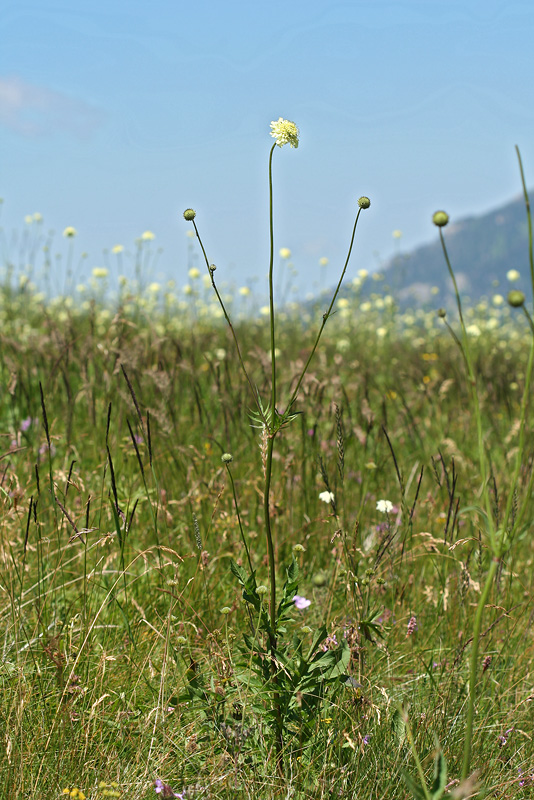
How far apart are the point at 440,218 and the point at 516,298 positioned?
0.80ft

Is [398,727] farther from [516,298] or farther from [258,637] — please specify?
[516,298]

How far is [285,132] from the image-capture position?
1.42 m

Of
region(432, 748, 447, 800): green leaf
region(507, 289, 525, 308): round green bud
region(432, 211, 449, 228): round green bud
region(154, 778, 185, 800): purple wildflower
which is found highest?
region(432, 211, 449, 228): round green bud

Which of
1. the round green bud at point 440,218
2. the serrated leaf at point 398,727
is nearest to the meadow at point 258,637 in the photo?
the serrated leaf at point 398,727

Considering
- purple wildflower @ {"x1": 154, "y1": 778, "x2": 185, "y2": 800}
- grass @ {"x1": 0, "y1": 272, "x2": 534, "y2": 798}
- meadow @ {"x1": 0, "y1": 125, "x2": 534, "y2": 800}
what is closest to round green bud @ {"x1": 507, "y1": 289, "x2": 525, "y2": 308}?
meadow @ {"x1": 0, "y1": 125, "x2": 534, "y2": 800}

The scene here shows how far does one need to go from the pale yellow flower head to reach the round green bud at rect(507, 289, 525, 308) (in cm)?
61

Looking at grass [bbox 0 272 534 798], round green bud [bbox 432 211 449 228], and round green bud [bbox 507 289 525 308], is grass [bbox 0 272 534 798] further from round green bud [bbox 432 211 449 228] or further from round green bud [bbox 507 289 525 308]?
round green bud [bbox 432 211 449 228]

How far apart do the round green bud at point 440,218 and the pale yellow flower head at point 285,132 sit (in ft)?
1.24

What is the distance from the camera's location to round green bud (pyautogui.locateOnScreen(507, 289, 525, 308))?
1006 mm

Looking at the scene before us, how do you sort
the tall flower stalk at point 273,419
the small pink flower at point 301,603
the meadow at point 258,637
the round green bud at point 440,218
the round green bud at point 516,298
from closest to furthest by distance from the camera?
the round green bud at point 516,298 → the round green bud at point 440,218 → the tall flower stalk at point 273,419 → the meadow at point 258,637 → the small pink flower at point 301,603

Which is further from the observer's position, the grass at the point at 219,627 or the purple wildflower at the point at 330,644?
the purple wildflower at the point at 330,644

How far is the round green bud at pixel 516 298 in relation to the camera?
1.01 m

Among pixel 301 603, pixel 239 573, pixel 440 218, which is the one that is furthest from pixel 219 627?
pixel 440 218

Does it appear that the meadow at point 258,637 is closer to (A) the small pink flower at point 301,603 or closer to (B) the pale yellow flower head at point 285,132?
(A) the small pink flower at point 301,603
